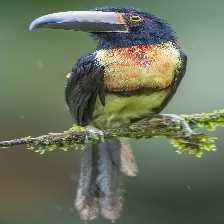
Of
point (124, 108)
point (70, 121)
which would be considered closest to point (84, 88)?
point (124, 108)

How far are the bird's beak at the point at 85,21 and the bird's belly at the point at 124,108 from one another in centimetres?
24

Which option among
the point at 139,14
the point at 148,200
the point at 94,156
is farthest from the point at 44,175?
the point at 139,14

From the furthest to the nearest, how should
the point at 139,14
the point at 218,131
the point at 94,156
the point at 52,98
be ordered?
the point at 52,98 < the point at 218,131 < the point at 94,156 < the point at 139,14

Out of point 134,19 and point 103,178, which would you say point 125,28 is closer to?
point 134,19

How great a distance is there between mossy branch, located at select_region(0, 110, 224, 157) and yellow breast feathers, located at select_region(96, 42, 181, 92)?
0.13m

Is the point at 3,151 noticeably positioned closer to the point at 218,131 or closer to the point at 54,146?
the point at 218,131

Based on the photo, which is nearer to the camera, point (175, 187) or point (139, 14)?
point (139, 14)

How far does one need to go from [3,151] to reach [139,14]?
94.1 inches

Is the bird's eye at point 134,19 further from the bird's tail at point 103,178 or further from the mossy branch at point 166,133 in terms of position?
the bird's tail at point 103,178

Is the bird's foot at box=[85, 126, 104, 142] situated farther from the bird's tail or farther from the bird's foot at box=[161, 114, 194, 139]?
the bird's tail

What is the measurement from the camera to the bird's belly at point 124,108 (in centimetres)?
421

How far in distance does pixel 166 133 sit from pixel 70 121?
2.09 meters

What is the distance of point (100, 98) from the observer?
167 inches

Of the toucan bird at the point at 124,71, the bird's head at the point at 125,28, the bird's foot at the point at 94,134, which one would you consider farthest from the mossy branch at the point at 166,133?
the bird's head at the point at 125,28
